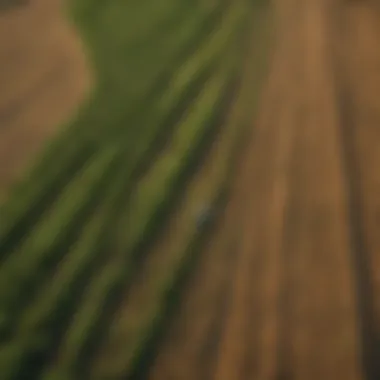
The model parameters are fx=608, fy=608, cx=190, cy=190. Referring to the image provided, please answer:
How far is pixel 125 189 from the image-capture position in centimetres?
46

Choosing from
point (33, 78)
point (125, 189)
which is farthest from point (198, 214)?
point (33, 78)

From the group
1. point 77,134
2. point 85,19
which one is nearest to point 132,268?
point 77,134

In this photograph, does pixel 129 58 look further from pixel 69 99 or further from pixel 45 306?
pixel 45 306

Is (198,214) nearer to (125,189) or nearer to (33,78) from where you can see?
(125,189)

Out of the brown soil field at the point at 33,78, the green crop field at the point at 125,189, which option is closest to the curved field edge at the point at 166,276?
the green crop field at the point at 125,189

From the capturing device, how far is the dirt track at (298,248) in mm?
380

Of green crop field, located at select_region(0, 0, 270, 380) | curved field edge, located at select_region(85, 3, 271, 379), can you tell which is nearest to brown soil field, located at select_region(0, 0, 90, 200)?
green crop field, located at select_region(0, 0, 270, 380)

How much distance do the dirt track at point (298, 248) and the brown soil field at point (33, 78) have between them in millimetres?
161

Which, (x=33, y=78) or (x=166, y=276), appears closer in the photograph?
(x=166, y=276)

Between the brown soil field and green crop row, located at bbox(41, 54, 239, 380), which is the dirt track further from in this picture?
the brown soil field

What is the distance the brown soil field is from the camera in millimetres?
482

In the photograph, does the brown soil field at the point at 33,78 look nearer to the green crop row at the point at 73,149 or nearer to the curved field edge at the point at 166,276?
the green crop row at the point at 73,149

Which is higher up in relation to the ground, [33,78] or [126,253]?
[33,78]

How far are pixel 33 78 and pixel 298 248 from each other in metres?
0.28
